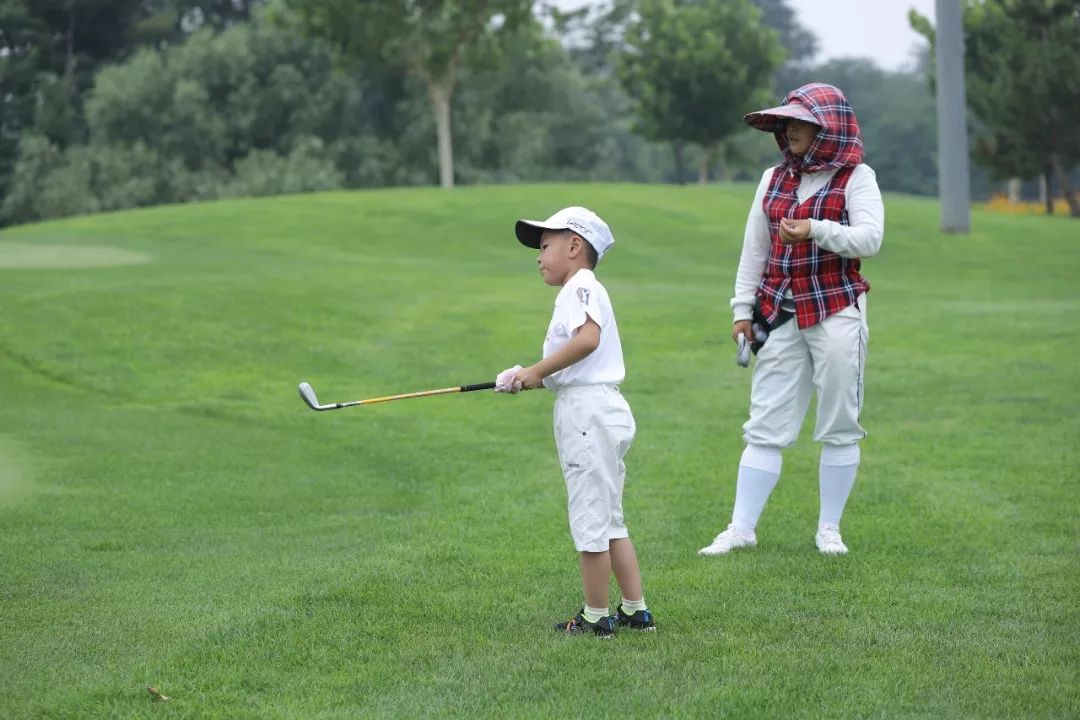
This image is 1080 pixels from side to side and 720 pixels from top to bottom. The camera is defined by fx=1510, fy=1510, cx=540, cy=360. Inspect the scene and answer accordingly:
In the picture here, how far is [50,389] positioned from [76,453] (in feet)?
12.0

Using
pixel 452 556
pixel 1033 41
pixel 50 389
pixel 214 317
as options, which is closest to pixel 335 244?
pixel 214 317

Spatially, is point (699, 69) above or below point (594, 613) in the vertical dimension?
above

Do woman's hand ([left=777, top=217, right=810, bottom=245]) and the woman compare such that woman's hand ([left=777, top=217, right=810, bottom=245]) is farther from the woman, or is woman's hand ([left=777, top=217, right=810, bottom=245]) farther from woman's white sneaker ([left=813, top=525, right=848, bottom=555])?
woman's white sneaker ([left=813, top=525, right=848, bottom=555])

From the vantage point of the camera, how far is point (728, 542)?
7.10m

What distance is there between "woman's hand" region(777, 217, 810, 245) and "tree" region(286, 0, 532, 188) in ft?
137

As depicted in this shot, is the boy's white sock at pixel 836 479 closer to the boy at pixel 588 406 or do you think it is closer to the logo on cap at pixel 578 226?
the boy at pixel 588 406

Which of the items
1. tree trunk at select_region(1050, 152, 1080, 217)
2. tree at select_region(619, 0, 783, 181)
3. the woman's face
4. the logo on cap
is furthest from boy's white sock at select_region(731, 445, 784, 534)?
tree at select_region(619, 0, 783, 181)

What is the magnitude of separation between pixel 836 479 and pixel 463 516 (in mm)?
2054

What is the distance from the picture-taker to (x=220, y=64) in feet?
173

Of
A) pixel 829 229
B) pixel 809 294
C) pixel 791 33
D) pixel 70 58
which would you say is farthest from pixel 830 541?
pixel 791 33

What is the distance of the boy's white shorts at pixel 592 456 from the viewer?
5445 mm

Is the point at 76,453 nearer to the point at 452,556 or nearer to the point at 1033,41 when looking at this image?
the point at 452,556

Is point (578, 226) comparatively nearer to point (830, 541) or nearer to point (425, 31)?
point (830, 541)

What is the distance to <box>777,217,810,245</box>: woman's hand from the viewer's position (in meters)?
6.57
